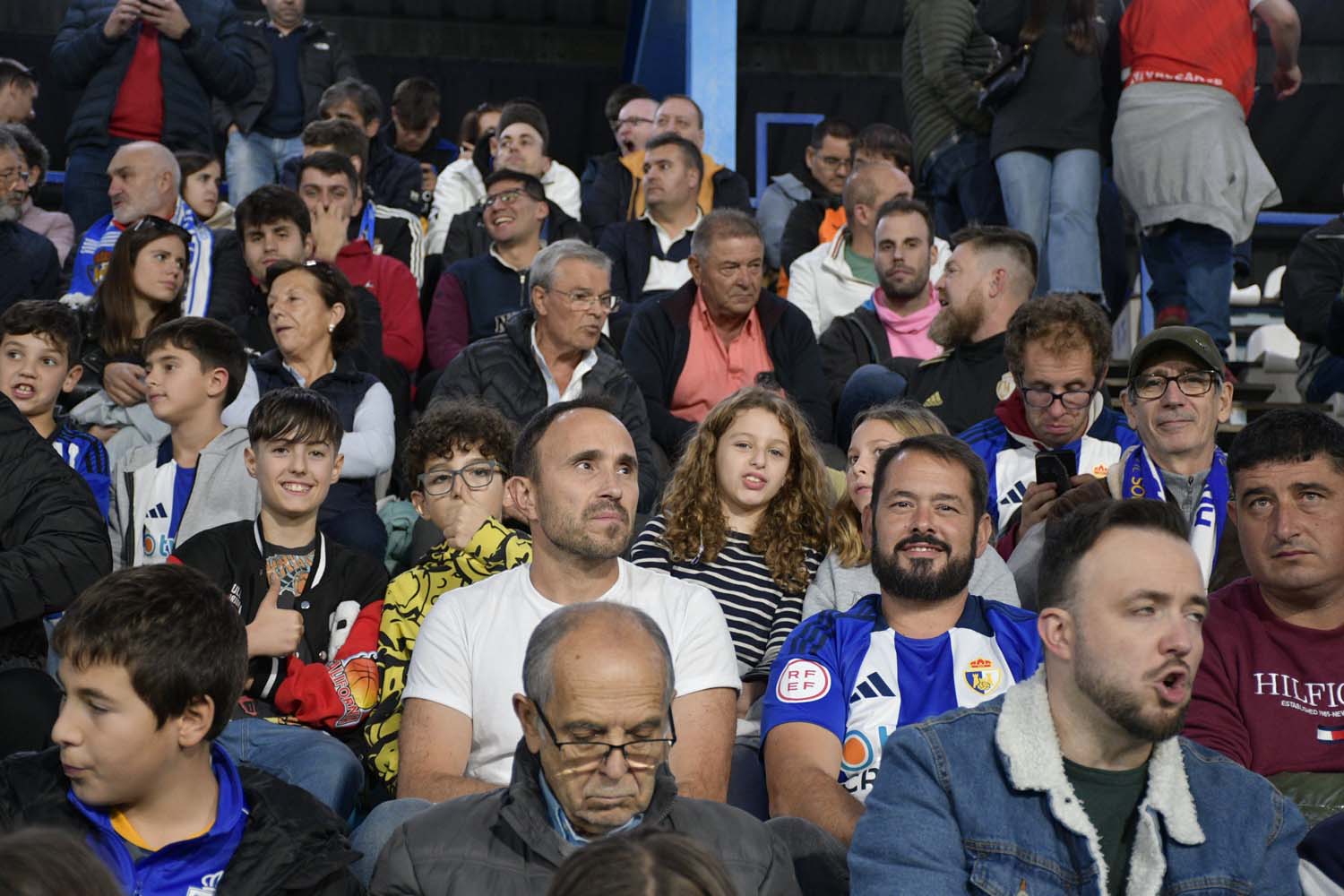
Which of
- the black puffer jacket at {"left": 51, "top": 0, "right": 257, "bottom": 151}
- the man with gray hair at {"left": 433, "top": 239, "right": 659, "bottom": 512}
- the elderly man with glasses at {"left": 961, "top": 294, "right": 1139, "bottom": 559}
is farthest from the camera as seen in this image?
the black puffer jacket at {"left": 51, "top": 0, "right": 257, "bottom": 151}

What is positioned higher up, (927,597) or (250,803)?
(927,597)

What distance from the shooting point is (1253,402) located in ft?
22.4

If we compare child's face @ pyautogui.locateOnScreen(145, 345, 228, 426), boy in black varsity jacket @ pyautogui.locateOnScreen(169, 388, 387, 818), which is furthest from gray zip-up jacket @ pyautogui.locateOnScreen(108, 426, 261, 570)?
boy in black varsity jacket @ pyautogui.locateOnScreen(169, 388, 387, 818)

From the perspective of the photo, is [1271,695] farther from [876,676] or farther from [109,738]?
[109,738]

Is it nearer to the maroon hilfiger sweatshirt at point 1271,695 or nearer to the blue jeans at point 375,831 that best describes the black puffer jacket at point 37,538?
the blue jeans at point 375,831

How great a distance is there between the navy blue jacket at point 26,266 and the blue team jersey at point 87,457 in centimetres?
183

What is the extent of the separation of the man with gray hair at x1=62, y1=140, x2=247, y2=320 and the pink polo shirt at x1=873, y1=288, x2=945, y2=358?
2343mm

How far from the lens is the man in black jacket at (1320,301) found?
→ 5590 mm

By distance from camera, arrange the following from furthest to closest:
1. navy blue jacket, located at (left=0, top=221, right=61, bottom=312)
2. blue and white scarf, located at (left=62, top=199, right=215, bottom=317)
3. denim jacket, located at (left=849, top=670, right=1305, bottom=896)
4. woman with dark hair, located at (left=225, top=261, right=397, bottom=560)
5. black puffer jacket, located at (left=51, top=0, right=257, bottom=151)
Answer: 1. black puffer jacket, located at (left=51, top=0, right=257, bottom=151)
2. navy blue jacket, located at (left=0, top=221, right=61, bottom=312)
3. blue and white scarf, located at (left=62, top=199, right=215, bottom=317)
4. woman with dark hair, located at (left=225, top=261, right=397, bottom=560)
5. denim jacket, located at (left=849, top=670, right=1305, bottom=896)

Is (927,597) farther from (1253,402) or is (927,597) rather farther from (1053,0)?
(1253,402)

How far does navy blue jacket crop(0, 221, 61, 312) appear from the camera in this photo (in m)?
6.21

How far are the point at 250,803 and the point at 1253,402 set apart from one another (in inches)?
208

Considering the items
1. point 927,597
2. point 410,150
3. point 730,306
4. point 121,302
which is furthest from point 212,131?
point 927,597

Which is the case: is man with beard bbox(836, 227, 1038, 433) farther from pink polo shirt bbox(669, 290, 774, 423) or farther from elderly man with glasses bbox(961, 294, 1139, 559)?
elderly man with glasses bbox(961, 294, 1139, 559)
